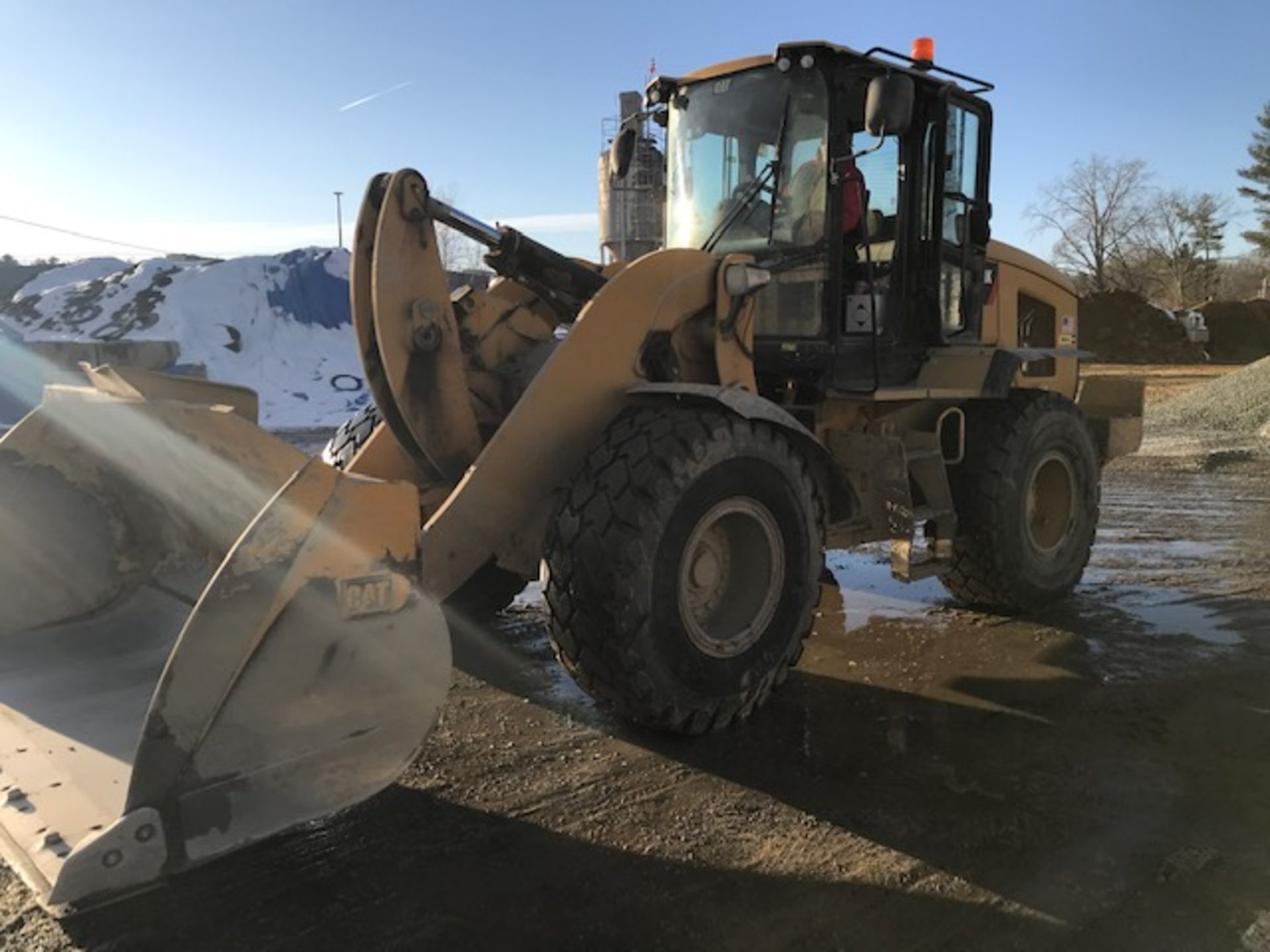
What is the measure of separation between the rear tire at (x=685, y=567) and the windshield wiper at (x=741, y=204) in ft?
4.78

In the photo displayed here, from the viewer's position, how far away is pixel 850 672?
4793 millimetres

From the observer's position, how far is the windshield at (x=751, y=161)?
4.81 metres

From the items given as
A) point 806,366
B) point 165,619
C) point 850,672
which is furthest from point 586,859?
→ point 806,366

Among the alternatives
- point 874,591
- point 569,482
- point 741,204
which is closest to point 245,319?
point 874,591

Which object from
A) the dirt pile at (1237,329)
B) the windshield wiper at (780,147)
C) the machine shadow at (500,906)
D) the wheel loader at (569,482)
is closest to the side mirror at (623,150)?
the wheel loader at (569,482)

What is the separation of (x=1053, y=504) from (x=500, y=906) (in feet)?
14.5

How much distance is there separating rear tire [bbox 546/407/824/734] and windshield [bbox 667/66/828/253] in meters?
1.38

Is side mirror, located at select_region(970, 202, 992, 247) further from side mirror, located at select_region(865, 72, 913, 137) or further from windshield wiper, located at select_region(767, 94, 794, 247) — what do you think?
side mirror, located at select_region(865, 72, 913, 137)

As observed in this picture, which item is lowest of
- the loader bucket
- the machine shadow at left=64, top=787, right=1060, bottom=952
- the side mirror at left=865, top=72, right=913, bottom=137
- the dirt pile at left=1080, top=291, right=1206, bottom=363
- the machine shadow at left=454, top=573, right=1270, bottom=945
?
the machine shadow at left=64, top=787, right=1060, bottom=952

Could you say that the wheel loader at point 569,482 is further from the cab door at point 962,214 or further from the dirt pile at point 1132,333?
the dirt pile at point 1132,333

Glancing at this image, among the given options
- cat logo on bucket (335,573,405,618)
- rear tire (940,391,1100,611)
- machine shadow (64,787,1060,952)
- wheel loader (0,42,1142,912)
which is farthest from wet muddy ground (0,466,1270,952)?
cat logo on bucket (335,573,405,618)

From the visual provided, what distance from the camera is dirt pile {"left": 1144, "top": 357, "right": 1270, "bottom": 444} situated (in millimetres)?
13844

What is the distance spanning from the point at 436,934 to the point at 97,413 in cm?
221

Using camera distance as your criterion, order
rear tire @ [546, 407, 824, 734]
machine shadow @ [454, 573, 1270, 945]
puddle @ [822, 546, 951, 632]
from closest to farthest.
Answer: machine shadow @ [454, 573, 1270, 945]
rear tire @ [546, 407, 824, 734]
puddle @ [822, 546, 951, 632]
